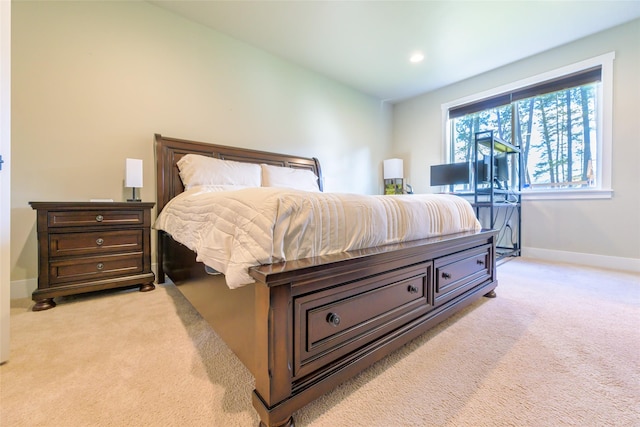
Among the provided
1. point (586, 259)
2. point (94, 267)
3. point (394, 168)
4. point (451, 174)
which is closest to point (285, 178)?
point (94, 267)

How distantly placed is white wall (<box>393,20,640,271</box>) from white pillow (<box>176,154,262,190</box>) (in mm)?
3320

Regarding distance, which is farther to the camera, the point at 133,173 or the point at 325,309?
the point at 133,173

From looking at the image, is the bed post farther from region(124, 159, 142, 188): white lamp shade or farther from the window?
the window

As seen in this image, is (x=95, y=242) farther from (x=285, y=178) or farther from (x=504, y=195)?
(x=504, y=195)

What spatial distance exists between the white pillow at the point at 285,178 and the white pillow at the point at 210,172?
214 millimetres

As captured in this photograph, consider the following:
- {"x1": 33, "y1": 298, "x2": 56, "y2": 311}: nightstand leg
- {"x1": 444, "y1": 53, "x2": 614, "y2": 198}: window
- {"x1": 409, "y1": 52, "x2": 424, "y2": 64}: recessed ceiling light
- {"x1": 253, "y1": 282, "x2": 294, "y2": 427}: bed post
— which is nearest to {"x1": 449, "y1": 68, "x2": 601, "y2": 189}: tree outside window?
{"x1": 444, "y1": 53, "x2": 614, "y2": 198}: window

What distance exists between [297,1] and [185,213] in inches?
85.9

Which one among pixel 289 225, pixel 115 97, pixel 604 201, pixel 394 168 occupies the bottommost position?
pixel 289 225

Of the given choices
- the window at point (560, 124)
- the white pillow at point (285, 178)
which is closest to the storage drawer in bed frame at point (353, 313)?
the white pillow at point (285, 178)

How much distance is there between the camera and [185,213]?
1.56 m

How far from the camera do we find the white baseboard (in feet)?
8.56

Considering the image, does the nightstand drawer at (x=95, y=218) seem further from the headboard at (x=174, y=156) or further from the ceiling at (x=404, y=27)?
the ceiling at (x=404, y=27)

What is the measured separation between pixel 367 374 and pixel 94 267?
2009 millimetres

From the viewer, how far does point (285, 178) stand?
9.30ft
